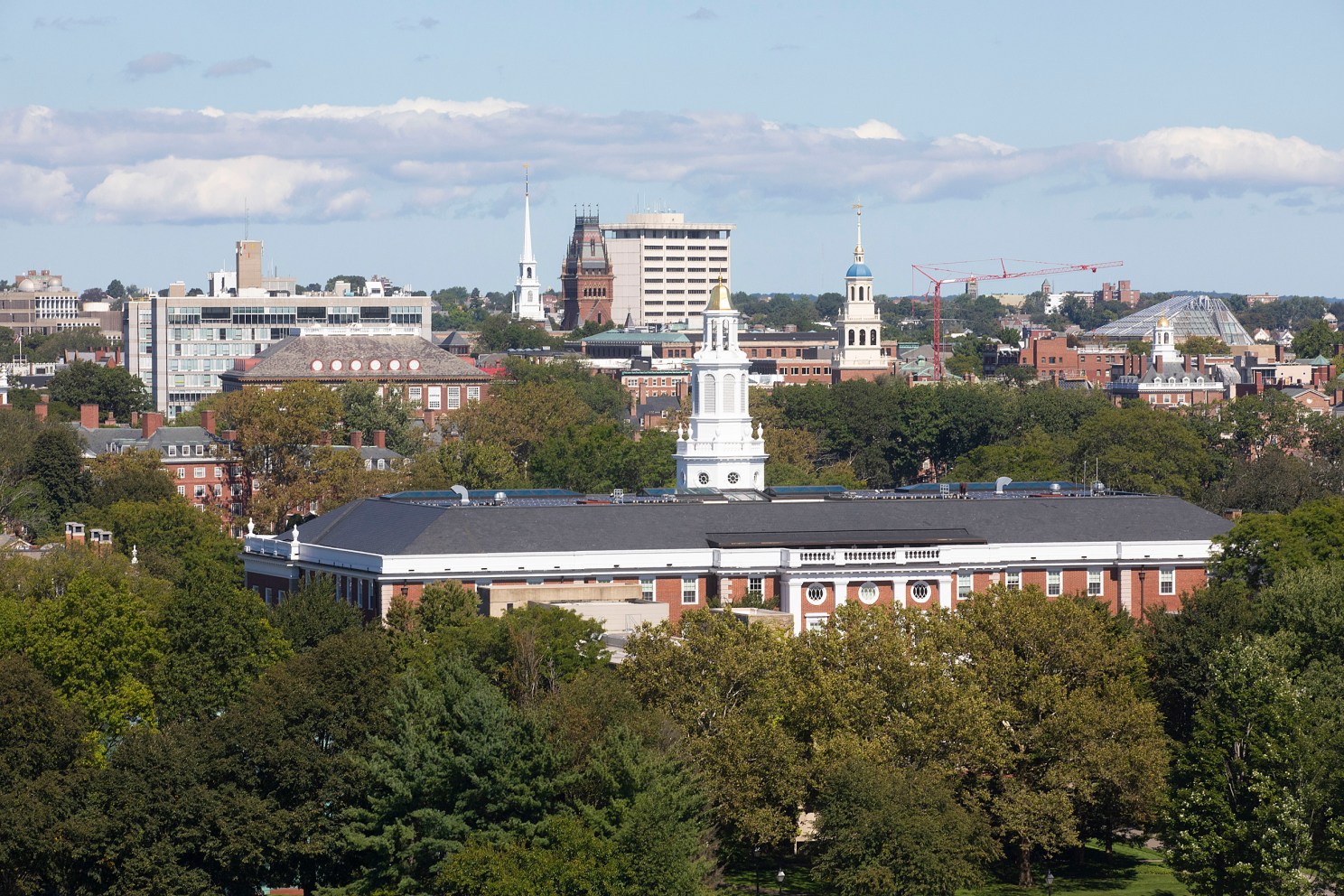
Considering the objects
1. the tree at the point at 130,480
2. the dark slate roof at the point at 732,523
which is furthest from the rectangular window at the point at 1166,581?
the tree at the point at 130,480

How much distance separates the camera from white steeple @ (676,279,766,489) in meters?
139

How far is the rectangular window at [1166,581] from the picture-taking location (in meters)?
125

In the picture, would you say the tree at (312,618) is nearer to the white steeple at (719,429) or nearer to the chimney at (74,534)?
the white steeple at (719,429)

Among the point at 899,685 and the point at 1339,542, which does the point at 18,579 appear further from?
the point at 1339,542

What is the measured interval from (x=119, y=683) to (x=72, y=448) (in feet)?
279

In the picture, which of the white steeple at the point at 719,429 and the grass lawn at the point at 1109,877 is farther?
the white steeple at the point at 719,429

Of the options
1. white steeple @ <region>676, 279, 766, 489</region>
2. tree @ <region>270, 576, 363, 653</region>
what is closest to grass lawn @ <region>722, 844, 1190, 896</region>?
tree @ <region>270, 576, 363, 653</region>

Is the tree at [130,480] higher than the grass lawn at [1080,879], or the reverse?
the tree at [130,480]

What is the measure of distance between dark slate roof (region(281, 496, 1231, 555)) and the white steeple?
12903mm

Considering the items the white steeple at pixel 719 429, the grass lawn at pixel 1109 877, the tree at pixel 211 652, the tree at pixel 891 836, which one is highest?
the white steeple at pixel 719 429

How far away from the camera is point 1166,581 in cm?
12475

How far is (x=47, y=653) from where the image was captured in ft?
318

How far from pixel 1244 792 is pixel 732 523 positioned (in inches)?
1784

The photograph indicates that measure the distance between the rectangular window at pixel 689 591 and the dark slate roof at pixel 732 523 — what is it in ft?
5.82
